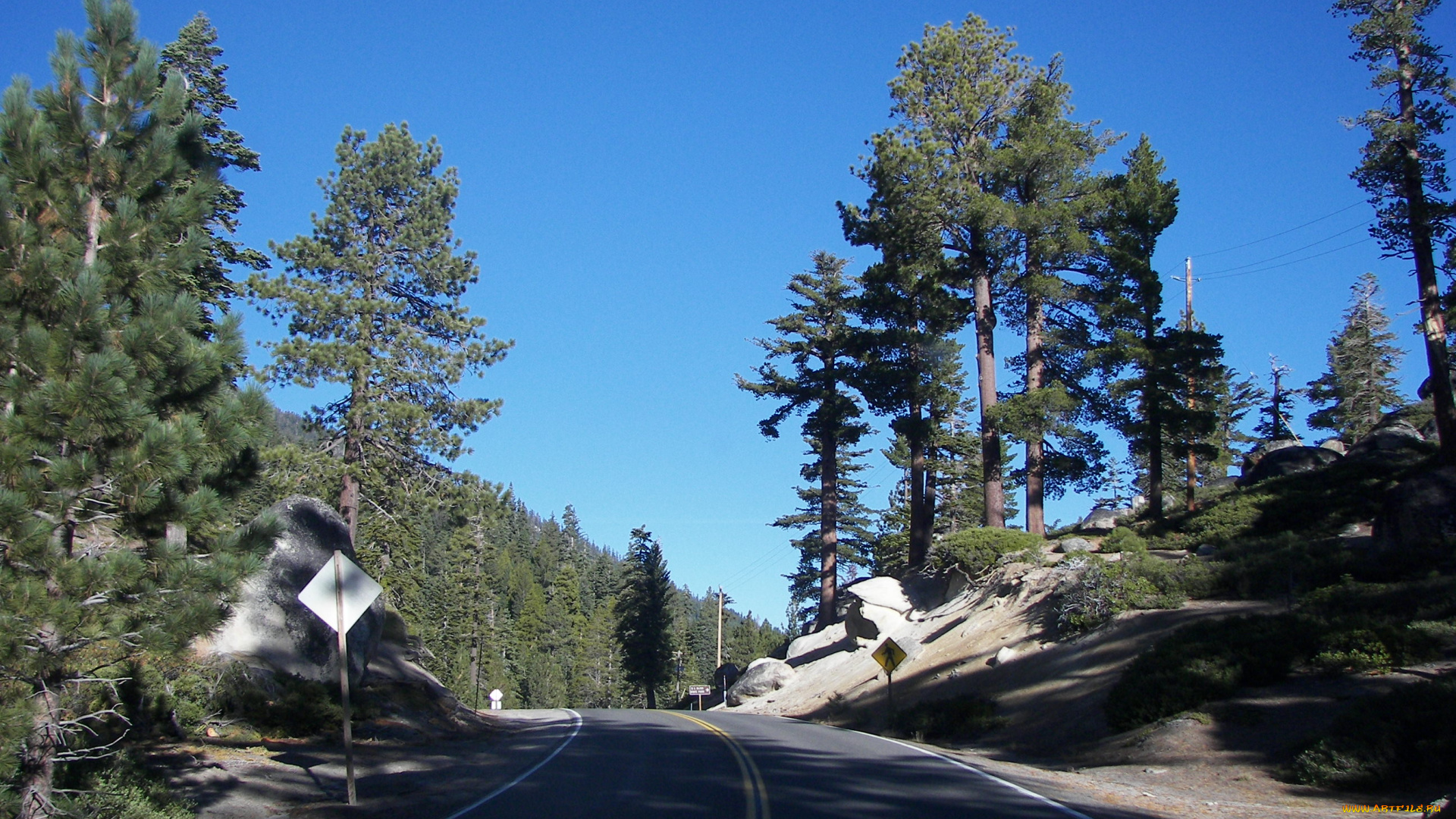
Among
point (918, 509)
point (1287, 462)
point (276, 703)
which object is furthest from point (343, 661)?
point (1287, 462)

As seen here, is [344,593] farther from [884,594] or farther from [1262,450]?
[1262,450]

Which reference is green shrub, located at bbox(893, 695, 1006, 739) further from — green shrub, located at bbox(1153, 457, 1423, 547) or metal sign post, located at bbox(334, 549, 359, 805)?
metal sign post, located at bbox(334, 549, 359, 805)

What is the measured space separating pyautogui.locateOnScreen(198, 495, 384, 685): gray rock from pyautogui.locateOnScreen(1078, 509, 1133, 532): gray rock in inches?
1242

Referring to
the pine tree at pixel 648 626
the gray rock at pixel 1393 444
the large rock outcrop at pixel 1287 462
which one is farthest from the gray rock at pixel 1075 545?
the pine tree at pixel 648 626

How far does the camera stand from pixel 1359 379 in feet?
184

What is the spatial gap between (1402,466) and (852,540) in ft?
116

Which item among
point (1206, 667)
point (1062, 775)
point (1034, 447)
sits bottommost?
point (1062, 775)

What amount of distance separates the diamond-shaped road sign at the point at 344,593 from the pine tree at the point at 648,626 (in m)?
50.9

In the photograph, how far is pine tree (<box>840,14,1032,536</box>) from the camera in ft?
95.1

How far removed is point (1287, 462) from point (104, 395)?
41224mm

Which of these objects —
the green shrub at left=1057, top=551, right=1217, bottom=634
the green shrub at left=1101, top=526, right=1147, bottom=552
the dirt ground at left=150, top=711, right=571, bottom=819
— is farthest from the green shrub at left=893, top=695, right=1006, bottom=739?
the dirt ground at left=150, top=711, right=571, bottom=819

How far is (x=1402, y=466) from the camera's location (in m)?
27.7

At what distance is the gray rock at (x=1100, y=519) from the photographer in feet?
145

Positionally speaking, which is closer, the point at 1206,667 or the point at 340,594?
the point at 340,594
